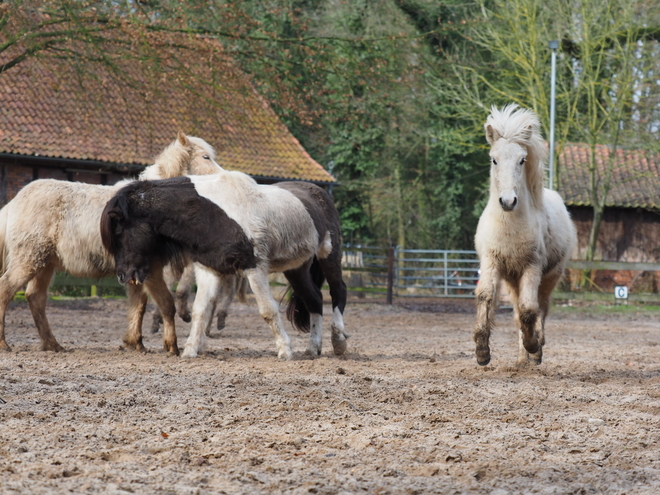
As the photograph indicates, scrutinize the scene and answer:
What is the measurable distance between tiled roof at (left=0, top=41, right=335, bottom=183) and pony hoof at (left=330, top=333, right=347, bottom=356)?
25.7 ft

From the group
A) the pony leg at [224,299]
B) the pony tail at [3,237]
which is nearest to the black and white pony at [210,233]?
the pony tail at [3,237]

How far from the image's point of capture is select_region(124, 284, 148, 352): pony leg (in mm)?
8922

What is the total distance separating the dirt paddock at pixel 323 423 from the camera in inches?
158

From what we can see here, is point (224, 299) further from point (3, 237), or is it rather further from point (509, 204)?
point (509, 204)

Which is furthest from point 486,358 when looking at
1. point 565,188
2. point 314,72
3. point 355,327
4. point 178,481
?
point 565,188

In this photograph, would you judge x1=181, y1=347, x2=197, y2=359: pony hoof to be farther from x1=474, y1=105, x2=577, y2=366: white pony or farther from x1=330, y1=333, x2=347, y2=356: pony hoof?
x1=474, y1=105, x2=577, y2=366: white pony

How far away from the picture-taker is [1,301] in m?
8.57

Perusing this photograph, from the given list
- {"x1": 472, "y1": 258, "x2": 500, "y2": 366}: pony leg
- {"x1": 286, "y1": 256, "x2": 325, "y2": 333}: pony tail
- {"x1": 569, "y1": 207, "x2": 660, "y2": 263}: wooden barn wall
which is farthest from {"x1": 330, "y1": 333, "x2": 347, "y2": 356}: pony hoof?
{"x1": 569, "y1": 207, "x2": 660, "y2": 263}: wooden barn wall

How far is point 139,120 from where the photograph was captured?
704 inches

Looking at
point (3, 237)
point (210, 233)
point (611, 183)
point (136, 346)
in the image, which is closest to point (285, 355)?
point (210, 233)

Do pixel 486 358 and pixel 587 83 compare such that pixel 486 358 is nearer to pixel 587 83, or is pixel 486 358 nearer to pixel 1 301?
pixel 1 301

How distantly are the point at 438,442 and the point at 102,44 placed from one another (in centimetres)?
1296

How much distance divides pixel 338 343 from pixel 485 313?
6.30 ft

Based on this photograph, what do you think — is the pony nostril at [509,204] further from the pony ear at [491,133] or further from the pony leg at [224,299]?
the pony leg at [224,299]
